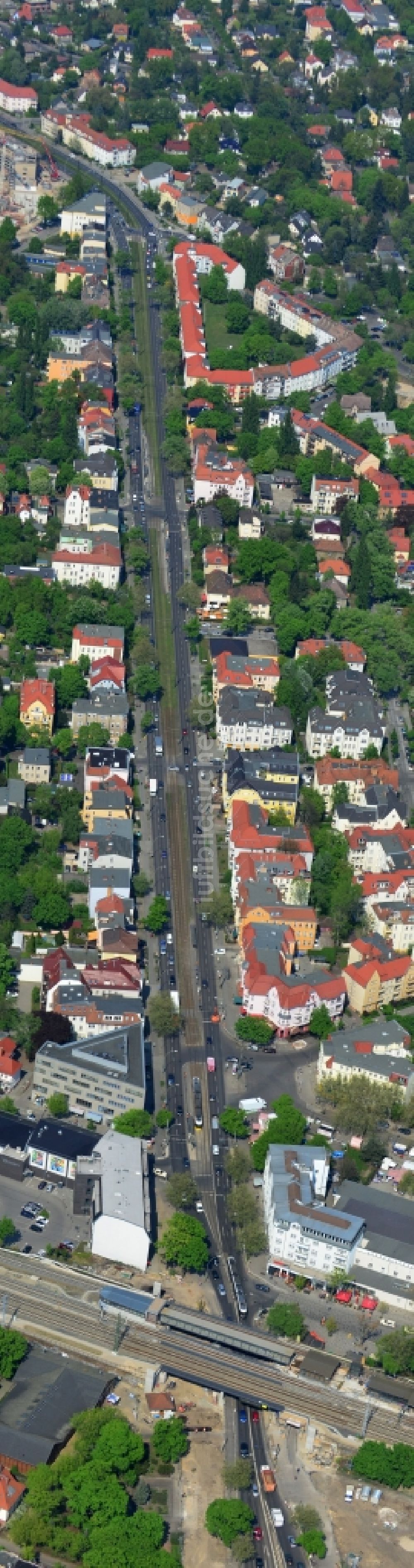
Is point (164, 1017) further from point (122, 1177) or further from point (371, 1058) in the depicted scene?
point (122, 1177)

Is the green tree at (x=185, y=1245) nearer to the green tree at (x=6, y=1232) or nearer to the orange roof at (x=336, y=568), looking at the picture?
the green tree at (x=6, y=1232)

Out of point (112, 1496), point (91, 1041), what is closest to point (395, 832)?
point (91, 1041)

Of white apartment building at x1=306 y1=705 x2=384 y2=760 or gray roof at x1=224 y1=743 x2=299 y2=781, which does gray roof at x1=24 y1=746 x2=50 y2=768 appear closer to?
gray roof at x1=224 y1=743 x2=299 y2=781

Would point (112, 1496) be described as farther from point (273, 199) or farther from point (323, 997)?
point (273, 199)

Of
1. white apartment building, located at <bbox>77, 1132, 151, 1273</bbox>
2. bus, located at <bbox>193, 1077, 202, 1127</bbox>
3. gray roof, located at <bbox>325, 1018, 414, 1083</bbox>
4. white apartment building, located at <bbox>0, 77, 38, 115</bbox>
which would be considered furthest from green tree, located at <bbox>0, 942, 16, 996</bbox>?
white apartment building, located at <bbox>0, 77, 38, 115</bbox>

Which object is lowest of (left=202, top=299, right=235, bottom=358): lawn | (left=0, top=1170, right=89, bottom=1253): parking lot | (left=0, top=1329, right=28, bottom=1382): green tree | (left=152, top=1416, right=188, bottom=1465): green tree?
(left=202, top=299, right=235, bottom=358): lawn

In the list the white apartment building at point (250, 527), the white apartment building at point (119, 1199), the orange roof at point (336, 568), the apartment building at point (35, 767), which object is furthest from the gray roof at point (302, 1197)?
the white apartment building at point (250, 527)
